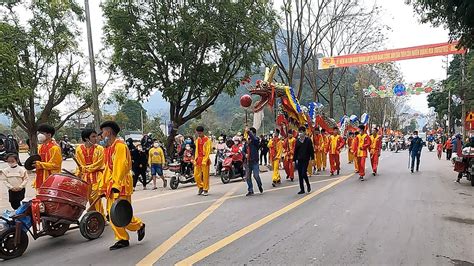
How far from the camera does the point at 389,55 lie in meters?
27.8

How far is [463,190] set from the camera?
11.6 metres

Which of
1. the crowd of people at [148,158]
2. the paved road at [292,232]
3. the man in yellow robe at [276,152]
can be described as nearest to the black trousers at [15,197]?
the crowd of people at [148,158]

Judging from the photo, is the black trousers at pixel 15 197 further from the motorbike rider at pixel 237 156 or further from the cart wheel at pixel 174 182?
the motorbike rider at pixel 237 156

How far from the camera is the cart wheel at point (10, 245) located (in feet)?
18.0

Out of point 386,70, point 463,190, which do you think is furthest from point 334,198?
point 386,70

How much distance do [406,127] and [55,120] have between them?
10793cm

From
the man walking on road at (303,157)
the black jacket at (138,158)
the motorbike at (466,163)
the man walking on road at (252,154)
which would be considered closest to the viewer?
the man walking on road at (303,157)

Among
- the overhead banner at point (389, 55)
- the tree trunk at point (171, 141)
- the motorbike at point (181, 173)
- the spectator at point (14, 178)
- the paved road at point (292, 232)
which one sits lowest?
the paved road at point (292, 232)

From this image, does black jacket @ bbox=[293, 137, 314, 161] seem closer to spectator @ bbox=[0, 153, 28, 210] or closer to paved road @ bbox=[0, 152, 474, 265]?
paved road @ bbox=[0, 152, 474, 265]

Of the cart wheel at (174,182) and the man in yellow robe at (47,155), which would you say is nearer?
the man in yellow robe at (47,155)

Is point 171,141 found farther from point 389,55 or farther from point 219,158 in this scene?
point 389,55

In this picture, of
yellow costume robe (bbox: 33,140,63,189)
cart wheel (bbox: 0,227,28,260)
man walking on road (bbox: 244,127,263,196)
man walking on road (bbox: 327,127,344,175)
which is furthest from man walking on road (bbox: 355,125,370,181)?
cart wheel (bbox: 0,227,28,260)

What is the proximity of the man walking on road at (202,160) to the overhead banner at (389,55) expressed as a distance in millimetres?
19397

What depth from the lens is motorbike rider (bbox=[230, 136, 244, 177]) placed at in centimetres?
1484
